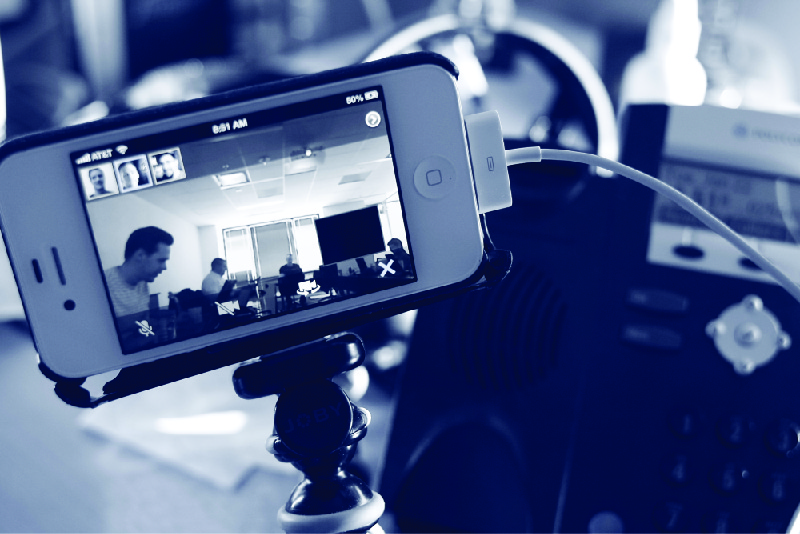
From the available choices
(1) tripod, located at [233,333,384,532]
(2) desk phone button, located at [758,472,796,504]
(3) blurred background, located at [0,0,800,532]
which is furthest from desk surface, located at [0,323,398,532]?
(2) desk phone button, located at [758,472,796,504]

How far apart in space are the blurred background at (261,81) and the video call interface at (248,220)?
0.11 metres

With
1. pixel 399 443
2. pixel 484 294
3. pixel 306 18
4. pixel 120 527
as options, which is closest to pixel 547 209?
pixel 484 294

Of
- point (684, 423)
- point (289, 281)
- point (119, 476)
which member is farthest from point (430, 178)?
point (119, 476)

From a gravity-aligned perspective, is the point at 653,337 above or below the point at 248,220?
below

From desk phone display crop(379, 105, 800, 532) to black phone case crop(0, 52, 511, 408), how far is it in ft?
0.30

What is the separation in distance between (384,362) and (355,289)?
0.20 meters

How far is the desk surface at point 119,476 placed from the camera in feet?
1.39

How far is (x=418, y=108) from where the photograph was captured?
31 centimetres

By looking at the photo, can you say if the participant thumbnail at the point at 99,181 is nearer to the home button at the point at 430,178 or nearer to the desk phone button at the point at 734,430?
the home button at the point at 430,178

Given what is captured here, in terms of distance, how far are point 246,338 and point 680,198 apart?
0.74 feet

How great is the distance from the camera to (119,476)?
0.46 meters

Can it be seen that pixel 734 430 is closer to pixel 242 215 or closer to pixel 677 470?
pixel 677 470

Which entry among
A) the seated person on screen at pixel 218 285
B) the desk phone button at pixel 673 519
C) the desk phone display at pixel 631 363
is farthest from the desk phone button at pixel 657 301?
the seated person on screen at pixel 218 285

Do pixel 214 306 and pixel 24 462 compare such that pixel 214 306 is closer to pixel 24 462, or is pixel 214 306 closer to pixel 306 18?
pixel 24 462
